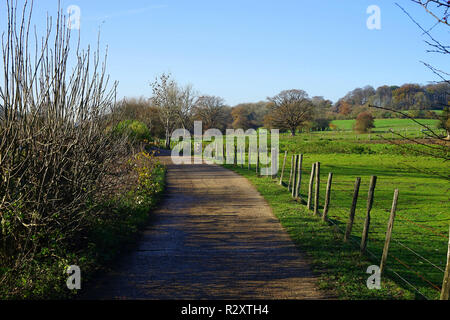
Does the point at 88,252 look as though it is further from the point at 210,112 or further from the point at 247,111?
the point at 247,111

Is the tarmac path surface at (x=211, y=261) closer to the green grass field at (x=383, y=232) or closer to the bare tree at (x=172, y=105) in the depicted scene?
the green grass field at (x=383, y=232)

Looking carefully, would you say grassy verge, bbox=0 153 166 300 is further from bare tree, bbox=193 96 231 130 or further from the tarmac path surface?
bare tree, bbox=193 96 231 130

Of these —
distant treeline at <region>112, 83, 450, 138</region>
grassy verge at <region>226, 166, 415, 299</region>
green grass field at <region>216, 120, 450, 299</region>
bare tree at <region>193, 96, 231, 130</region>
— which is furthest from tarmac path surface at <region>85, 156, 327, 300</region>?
bare tree at <region>193, 96, 231, 130</region>

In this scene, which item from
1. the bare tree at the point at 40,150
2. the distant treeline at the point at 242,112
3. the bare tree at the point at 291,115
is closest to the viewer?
the bare tree at the point at 40,150

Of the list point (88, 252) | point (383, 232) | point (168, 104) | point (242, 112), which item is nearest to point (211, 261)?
point (88, 252)

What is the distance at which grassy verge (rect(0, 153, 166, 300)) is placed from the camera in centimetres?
590

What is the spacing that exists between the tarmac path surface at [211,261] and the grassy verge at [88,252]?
1.11 ft

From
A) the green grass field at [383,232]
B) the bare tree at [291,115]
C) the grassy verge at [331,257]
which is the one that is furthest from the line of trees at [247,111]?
the grassy verge at [331,257]

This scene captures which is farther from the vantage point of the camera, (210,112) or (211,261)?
(210,112)

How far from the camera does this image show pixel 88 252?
25.9ft

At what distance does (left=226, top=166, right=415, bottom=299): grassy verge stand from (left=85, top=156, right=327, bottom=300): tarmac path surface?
10.3 inches

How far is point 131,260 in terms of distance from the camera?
317 inches

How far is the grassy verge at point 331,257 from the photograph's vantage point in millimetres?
6566

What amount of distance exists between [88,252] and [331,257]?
4629mm
